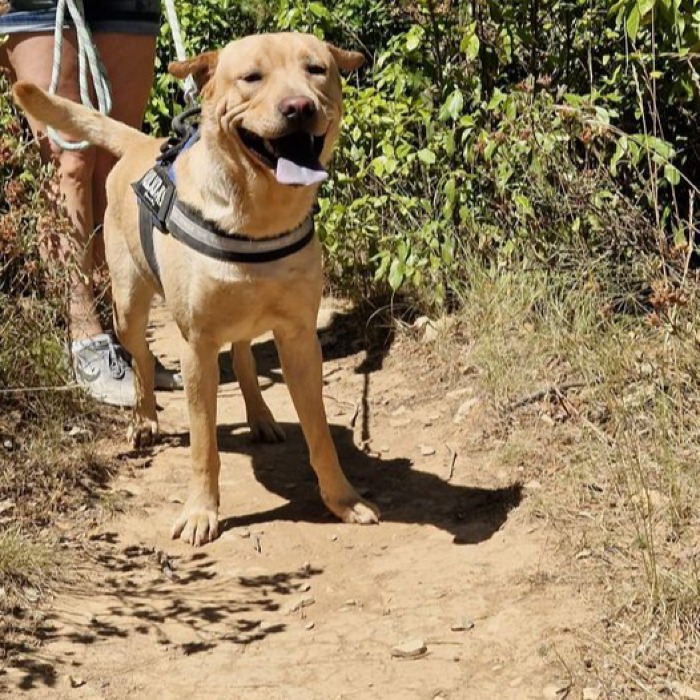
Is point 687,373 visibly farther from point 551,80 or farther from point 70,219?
→ point 70,219

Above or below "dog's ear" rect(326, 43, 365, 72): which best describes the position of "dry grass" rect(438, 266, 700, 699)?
below

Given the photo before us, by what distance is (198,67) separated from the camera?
368cm

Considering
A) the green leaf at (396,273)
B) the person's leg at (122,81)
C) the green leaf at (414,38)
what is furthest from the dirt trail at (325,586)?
the green leaf at (414,38)

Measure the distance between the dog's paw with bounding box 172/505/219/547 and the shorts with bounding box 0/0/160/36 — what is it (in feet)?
6.72

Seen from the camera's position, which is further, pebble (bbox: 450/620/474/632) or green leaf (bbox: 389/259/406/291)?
green leaf (bbox: 389/259/406/291)

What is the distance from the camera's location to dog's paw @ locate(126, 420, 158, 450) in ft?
15.4

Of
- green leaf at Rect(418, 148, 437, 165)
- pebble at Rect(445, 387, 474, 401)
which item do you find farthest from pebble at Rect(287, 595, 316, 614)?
green leaf at Rect(418, 148, 437, 165)

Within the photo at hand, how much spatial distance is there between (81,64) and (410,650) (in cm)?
274

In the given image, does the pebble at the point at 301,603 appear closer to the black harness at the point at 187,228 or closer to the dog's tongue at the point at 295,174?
the black harness at the point at 187,228

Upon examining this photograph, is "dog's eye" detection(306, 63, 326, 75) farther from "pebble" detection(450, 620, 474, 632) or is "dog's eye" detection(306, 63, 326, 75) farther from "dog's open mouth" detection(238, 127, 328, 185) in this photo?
"pebble" detection(450, 620, 474, 632)

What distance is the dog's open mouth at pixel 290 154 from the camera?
3467 mm

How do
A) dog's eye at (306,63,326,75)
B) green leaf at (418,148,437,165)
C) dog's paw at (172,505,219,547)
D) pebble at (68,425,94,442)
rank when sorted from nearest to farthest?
dog's eye at (306,63,326,75)
dog's paw at (172,505,219,547)
pebble at (68,425,94,442)
green leaf at (418,148,437,165)

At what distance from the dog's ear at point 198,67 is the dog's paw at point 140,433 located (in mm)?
1508

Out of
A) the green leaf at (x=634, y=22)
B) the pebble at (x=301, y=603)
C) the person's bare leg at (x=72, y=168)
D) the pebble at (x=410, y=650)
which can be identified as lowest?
the pebble at (x=301, y=603)
